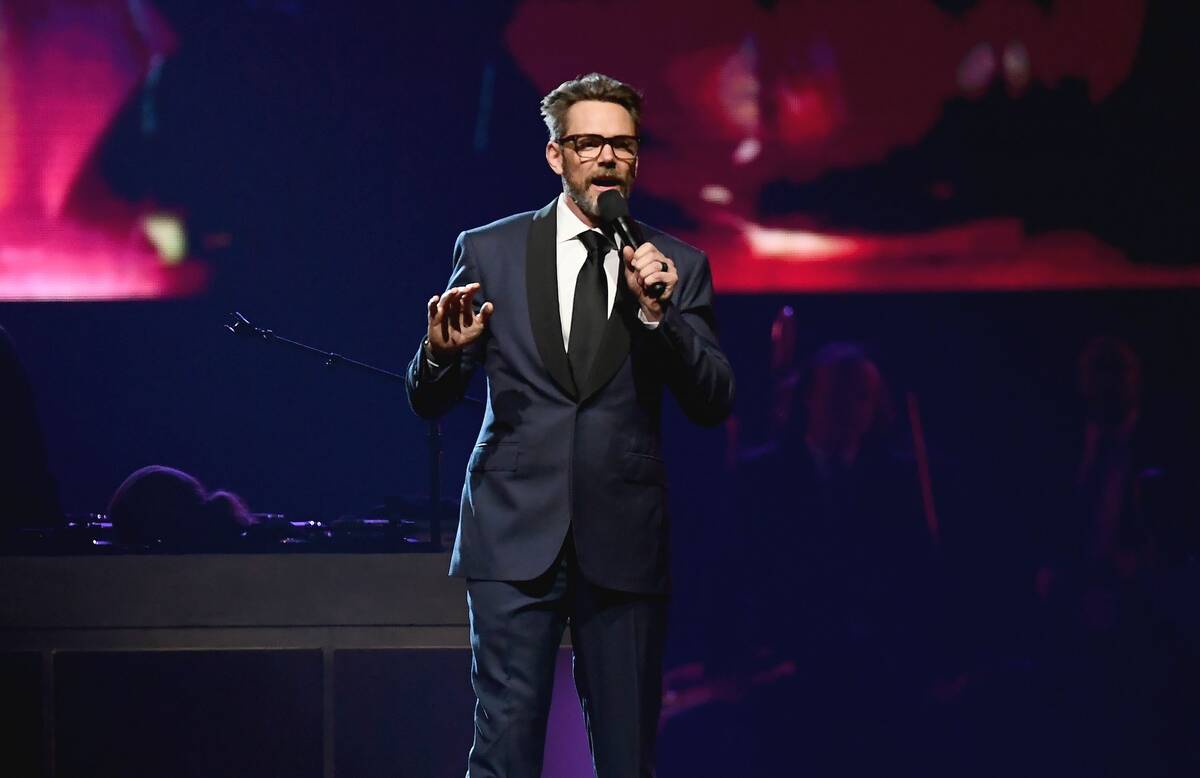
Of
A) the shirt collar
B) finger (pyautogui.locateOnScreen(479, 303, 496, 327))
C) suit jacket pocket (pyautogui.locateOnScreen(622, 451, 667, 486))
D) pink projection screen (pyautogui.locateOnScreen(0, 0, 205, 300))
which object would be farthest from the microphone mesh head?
pink projection screen (pyautogui.locateOnScreen(0, 0, 205, 300))

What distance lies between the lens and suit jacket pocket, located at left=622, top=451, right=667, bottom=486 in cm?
179

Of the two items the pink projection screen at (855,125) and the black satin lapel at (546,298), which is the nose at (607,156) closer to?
the black satin lapel at (546,298)

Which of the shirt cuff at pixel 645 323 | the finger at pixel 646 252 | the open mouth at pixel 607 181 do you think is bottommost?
the shirt cuff at pixel 645 323

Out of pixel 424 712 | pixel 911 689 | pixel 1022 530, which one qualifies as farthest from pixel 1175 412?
pixel 424 712

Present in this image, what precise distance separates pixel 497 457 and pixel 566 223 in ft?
1.18

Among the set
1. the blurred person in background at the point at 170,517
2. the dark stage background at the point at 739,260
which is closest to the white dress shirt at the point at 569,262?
the blurred person in background at the point at 170,517

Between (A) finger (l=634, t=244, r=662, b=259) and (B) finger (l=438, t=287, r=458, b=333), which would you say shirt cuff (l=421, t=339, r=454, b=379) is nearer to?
(B) finger (l=438, t=287, r=458, b=333)

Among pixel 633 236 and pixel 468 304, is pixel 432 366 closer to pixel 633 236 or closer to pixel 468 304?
pixel 468 304

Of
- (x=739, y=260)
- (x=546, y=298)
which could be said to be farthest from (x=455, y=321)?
(x=739, y=260)

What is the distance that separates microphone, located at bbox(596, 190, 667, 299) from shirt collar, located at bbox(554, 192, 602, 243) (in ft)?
0.32

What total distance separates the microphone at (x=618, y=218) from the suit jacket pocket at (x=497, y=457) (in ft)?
1.07

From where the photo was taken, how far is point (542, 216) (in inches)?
74.8

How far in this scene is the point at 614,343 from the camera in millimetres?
1787

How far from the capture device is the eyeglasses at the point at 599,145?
179cm
